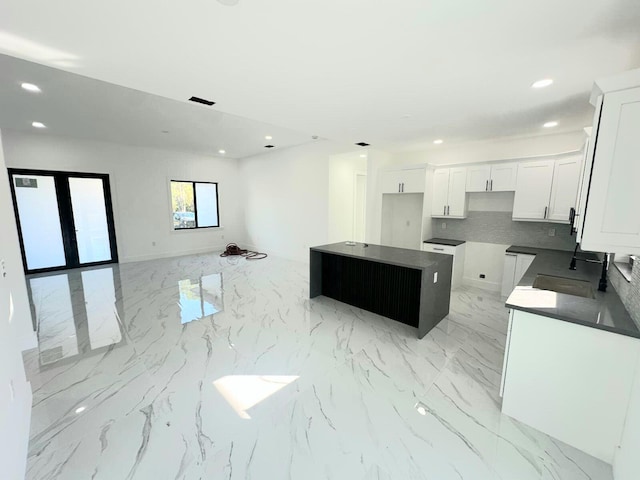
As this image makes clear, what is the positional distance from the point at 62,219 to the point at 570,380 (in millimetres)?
8483

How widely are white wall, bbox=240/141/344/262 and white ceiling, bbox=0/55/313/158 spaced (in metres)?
0.53

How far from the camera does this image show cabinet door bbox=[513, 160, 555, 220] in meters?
3.97

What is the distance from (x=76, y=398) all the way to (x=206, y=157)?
6900 millimetres

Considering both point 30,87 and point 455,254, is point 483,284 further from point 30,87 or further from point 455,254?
point 30,87

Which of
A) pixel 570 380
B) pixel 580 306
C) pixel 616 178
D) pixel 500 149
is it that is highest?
pixel 500 149

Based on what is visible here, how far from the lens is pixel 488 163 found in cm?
443

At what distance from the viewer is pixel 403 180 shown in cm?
525

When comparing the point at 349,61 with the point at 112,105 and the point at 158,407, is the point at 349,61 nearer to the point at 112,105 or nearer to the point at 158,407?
the point at 158,407

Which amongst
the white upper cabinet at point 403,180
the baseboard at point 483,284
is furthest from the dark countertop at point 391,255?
the baseboard at point 483,284

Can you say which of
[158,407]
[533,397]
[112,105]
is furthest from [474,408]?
[112,105]

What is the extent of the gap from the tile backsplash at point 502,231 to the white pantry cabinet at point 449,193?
0.29m

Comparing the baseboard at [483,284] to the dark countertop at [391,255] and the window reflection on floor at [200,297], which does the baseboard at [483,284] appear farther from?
the window reflection on floor at [200,297]

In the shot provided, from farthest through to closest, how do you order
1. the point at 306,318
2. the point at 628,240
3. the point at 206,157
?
the point at 206,157
the point at 306,318
the point at 628,240

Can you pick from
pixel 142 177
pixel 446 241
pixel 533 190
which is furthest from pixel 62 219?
pixel 533 190
